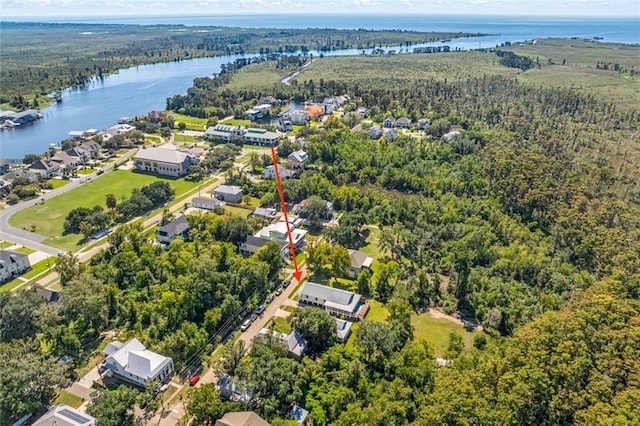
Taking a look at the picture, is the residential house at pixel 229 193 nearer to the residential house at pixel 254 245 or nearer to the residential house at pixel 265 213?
the residential house at pixel 265 213

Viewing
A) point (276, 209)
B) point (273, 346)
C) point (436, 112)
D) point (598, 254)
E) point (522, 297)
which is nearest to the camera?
point (273, 346)

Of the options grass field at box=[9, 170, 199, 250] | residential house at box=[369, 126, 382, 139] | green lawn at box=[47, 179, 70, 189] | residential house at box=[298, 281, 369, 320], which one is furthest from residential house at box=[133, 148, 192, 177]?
residential house at box=[298, 281, 369, 320]

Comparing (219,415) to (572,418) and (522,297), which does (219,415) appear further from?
(522,297)

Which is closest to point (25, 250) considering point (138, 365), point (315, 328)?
point (138, 365)

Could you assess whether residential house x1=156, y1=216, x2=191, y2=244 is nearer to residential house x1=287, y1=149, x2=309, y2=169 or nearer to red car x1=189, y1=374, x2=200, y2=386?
red car x1=189, y1=374, x2=200, y2=386

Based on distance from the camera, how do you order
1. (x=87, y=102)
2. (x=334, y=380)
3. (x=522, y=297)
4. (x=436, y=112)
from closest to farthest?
(x=334, y=380), (x=522, y=297), (x=436, y=112), (x=87, y=102)

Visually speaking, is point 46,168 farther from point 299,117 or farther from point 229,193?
point 299,117

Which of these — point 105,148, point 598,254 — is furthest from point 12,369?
point 105,148
